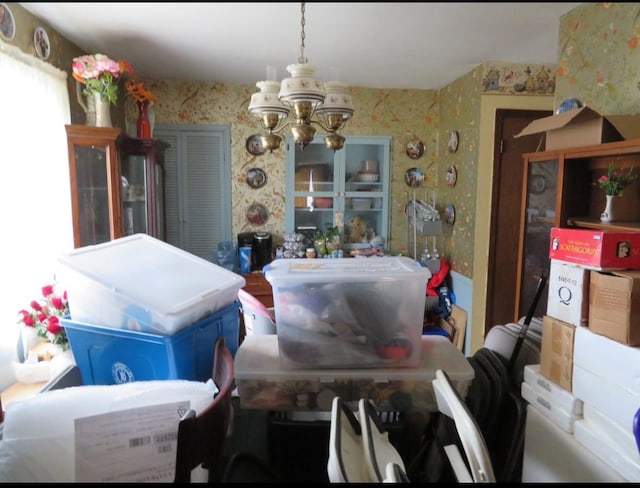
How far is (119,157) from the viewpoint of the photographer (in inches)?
103

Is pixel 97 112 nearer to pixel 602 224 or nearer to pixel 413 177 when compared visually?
pixel 413 177

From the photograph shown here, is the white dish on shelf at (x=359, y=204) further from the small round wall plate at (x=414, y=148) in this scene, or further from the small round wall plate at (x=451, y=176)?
the small round wall plate at (x=451, y=176)

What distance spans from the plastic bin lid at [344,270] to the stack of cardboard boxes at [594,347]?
411mm

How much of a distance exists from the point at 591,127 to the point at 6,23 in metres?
2.68

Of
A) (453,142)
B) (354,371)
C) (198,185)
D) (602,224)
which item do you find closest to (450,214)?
(453,142)

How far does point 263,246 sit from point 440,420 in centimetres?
263

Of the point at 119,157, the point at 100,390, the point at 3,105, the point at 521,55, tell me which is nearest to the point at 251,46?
the point at 119,157

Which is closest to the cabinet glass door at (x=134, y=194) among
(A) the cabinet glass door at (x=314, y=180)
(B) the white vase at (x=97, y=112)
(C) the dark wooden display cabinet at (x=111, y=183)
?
(C) the dark wooden display cabinet at (x=111, y=183)

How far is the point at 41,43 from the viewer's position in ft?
7.29

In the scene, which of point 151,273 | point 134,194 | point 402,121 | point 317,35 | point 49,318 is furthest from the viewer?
point 402,121

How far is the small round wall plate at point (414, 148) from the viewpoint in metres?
3.75

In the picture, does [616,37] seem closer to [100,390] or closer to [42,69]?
[100,390]

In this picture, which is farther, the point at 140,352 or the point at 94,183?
the point at 94,183

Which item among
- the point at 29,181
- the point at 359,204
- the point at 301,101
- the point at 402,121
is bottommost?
the point at 359,204
